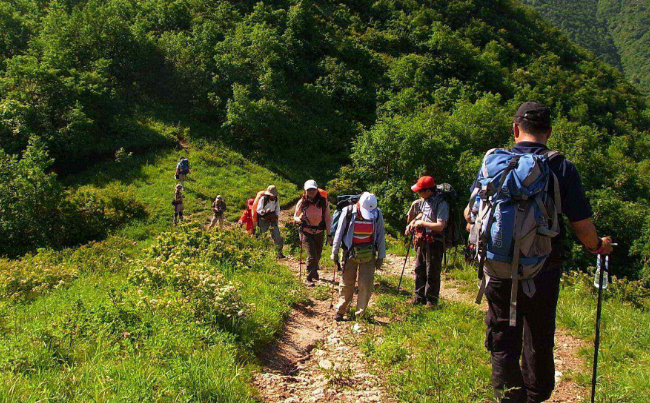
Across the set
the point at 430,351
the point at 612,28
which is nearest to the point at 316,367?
the point at 430,351

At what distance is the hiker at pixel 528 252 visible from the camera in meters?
2.86

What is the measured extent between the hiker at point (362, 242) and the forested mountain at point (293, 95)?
540 inches

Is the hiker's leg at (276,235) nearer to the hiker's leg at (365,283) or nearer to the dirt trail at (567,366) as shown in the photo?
the hiker's leg at (365,283)

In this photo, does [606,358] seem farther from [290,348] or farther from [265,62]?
[265,62]

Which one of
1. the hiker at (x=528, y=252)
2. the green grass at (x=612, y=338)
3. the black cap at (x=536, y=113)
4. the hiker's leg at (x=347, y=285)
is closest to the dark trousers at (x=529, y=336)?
the hiker at (x=528, y=252)

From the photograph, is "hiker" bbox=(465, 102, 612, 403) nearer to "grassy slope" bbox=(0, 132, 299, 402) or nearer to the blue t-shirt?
the blue t-shirt

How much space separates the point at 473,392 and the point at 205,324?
285cm

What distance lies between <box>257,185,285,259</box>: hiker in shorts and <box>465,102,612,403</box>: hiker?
24.4ft

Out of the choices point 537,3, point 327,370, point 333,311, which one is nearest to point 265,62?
point 333,311

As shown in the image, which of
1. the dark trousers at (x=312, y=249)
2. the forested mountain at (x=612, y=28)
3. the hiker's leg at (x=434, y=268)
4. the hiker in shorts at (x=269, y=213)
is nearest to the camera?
the hiker's leg at (x=434, y=268)

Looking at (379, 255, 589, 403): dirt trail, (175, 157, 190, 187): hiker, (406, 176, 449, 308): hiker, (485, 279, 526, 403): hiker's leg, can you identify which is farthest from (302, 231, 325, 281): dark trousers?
(175, 157, 190, 187): hiker

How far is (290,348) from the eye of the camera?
5207mm

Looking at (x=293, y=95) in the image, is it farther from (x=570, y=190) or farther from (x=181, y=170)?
(x=570, y=190)

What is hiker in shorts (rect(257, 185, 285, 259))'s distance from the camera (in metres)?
10.1
